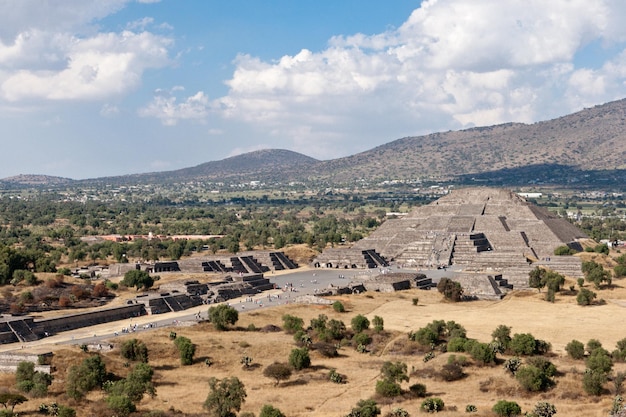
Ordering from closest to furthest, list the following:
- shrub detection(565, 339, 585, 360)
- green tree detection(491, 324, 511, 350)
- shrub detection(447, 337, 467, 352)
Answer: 1. shrub detection(565, 339, 585, 360)
2. shrub detection(447, 337, 467, 352)
3. green tree detection(491, 324, 511, 350)

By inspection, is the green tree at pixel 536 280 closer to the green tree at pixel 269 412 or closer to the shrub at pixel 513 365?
the shrub at pixel 513 365

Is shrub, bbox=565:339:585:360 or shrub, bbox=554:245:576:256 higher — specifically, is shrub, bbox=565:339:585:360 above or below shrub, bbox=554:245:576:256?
below

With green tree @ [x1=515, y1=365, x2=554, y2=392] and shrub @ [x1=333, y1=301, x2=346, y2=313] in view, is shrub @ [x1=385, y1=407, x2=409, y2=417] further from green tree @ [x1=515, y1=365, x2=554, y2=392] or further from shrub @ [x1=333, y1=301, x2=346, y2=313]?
shrub @ [x1=333, y1=301, x2=346, y2=313]

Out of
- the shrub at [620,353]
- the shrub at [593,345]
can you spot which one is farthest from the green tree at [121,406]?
the shrub at [620,353]

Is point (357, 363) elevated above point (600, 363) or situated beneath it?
situated beneath

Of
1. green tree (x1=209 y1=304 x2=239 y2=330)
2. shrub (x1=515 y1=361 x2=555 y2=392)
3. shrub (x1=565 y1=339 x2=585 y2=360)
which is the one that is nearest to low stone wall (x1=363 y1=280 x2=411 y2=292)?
green tree (x1=209 y1=304 x2=239 y2=330)

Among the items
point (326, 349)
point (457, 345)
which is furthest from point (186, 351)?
point (457, 345)

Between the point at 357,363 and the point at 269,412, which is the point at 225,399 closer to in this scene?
the point at 269,412
